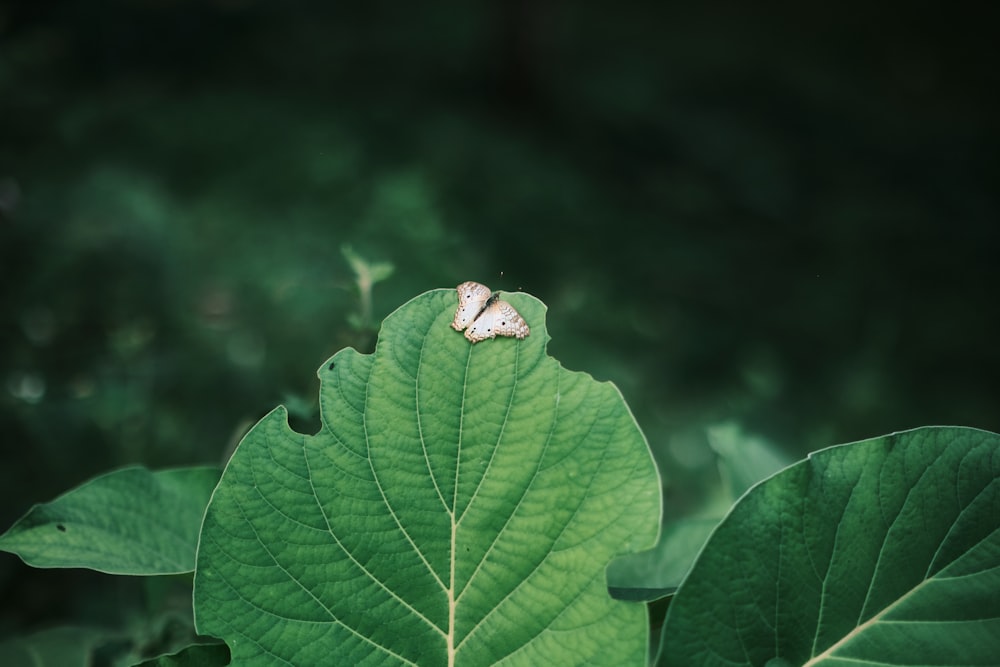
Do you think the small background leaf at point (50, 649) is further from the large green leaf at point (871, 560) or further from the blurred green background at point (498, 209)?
the large green leaf at point (871, 560)

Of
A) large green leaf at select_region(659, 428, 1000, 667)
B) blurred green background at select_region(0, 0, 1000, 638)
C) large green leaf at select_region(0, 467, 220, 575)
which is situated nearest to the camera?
large green leaf at select_region(659, 428, 1000, 667)

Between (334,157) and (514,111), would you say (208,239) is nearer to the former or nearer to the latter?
(334,157)

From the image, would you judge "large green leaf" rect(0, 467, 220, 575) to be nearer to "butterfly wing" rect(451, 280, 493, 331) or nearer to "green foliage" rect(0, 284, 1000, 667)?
"green foliage" rect(0, 284, 1000, 667)

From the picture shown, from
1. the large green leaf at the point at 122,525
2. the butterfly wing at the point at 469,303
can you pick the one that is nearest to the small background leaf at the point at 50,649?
the large green leaf at the point at 122,525

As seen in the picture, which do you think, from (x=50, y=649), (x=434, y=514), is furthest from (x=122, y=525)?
(x=434, y=514)

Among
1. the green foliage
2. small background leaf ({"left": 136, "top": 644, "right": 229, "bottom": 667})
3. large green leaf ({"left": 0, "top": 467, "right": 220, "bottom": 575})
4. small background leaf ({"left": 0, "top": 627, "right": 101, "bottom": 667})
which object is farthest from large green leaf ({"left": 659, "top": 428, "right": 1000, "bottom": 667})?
small background leaf ({"left": 0, "top": 627, "right": 101, "bottom": 667})

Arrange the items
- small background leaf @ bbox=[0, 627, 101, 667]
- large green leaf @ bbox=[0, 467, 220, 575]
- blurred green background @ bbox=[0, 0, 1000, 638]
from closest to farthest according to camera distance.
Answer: large green leaf @ bbox=[0, 467, 220, 575] < small background leaf @ bbox=[0, 627, 101, 667] < blurred green background @ bbox=[0, 0, 1000, 638]

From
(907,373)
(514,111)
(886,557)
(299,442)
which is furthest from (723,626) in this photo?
(514,111)
